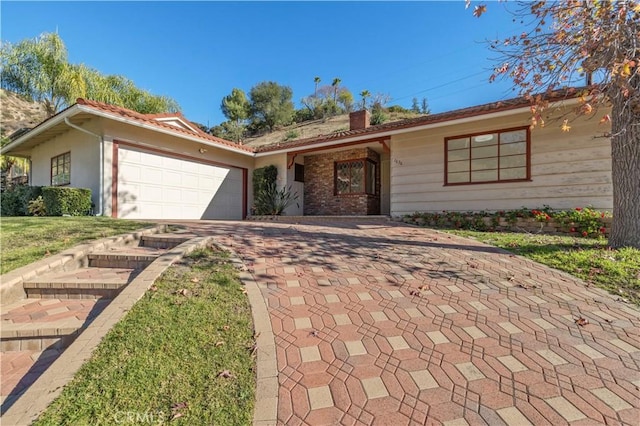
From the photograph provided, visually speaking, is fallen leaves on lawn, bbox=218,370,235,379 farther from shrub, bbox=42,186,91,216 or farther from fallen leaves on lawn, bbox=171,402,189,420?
shrub, bbox=42,186,91,216

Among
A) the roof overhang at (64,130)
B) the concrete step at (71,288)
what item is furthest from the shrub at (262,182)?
the concrete step at (71,288)

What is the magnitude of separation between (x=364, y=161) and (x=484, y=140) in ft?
14.5

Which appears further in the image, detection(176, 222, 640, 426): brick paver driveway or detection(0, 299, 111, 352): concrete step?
detection(0, 299, 111, 352): concrete step

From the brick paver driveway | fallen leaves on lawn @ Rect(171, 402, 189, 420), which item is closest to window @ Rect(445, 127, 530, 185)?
the brick paver driveway

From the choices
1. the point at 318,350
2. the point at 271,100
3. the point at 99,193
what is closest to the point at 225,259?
the point at 318,350

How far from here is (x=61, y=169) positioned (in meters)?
9.66

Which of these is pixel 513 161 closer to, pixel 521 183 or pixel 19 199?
pixel 521 183

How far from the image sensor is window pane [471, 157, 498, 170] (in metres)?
8.05

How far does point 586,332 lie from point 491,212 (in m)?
6.13

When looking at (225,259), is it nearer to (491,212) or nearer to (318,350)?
(318,350)

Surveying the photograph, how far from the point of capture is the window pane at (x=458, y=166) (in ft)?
27.5

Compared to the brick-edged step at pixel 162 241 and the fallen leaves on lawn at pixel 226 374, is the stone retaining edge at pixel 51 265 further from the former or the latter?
the fallen leaves on lawn at pixel 226 374

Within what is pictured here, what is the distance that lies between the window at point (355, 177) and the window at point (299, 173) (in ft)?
5.35

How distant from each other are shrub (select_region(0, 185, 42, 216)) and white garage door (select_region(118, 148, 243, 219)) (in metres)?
2.59
